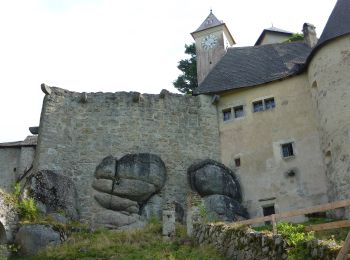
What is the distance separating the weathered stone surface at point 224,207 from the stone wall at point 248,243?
541 cm

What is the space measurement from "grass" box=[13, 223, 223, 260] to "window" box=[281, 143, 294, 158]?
7.63 m

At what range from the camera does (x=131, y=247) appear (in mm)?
14578

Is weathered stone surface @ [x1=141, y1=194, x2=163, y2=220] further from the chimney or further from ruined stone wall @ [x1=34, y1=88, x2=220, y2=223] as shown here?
the chimney

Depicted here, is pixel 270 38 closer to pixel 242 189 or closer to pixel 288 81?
pixel 288 81

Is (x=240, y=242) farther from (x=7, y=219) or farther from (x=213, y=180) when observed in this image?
(x=213, y=180)

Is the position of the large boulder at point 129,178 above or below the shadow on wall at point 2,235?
above

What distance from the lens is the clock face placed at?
33.2 metres

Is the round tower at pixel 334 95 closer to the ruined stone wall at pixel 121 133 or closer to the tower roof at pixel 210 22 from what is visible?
the ruined stone wall at pixel 121 133

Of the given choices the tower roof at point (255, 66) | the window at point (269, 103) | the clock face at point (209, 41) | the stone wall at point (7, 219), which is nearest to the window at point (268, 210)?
the window at point (269, 103)

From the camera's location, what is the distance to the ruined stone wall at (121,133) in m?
21.2

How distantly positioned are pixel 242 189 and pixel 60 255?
32.4 ft

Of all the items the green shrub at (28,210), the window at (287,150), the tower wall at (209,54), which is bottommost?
the green shrub at (28,210)

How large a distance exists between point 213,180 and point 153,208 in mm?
2966

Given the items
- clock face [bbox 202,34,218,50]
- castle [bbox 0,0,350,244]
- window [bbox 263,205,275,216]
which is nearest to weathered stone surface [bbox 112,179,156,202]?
castle [bbox 0,0,350,244]
